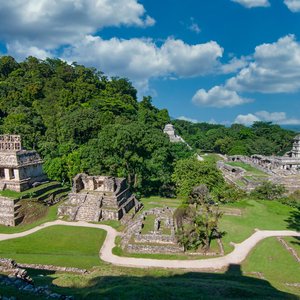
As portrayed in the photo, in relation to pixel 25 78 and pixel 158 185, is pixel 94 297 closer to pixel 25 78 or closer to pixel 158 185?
pixel 158 185

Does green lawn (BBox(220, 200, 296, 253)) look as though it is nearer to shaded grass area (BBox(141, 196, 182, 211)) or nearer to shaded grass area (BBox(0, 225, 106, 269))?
shaded grass area (BBox(141, 196, 182, 211))

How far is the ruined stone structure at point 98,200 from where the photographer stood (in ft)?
95.1

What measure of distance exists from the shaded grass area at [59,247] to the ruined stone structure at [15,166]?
308 inches

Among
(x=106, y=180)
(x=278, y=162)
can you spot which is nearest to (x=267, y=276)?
(x=106, y=180)

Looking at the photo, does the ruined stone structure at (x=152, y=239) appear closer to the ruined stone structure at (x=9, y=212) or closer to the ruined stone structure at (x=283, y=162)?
the ruined stone structure at (x=9, y=212)

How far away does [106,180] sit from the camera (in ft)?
107

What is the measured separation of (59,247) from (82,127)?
2581 cm

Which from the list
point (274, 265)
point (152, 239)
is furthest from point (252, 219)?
point (152, 239)

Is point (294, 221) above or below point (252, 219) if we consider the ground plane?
below

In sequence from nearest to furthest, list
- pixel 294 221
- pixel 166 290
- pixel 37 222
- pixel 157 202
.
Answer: pixel 166 290, pixel 37 222, pixel 294 221, pixel 157 202

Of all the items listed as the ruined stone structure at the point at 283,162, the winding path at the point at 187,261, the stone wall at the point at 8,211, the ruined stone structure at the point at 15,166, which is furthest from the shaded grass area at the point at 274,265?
the ruined stone structure at the point at 283,162

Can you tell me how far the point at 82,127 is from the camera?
153 ft

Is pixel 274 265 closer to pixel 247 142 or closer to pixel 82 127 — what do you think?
pixel 82 127

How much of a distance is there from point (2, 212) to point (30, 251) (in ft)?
25.2
